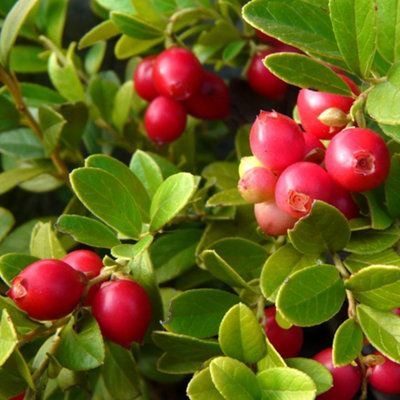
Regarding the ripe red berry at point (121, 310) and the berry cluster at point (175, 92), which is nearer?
the ripe red berry at point (121, 310)

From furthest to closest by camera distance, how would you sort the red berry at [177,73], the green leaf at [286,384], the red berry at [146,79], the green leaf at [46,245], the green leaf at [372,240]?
the red berry at [146,79] < the red berry at [177,73] < the green leaf at [46,245] < the green leaf at [372,240] < the green leaf at [286,384]

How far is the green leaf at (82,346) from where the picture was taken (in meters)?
0.69

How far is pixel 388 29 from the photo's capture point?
690 mm

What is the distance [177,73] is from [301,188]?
439 mm

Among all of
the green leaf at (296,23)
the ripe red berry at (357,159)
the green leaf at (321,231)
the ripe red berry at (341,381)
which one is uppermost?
the green leaf at (296,23)

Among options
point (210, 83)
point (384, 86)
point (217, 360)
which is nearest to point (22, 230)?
point (210, 83)

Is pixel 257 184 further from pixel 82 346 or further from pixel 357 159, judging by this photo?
pixel 82 346

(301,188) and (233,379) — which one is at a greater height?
(301,188)

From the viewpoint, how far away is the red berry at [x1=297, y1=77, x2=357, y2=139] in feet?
2.33

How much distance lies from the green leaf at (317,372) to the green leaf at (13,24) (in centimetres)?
62

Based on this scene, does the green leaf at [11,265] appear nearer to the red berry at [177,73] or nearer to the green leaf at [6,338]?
the green leaf at [6,338]

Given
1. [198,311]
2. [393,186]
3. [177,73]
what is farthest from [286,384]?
[177,73]

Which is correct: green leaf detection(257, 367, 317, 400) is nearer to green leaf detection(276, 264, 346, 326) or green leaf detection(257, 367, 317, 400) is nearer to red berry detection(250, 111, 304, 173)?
green leaf detection(276, 264, 346, 326)

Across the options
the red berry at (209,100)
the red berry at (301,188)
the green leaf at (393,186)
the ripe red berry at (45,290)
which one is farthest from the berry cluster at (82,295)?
the red berry at (209,100)
